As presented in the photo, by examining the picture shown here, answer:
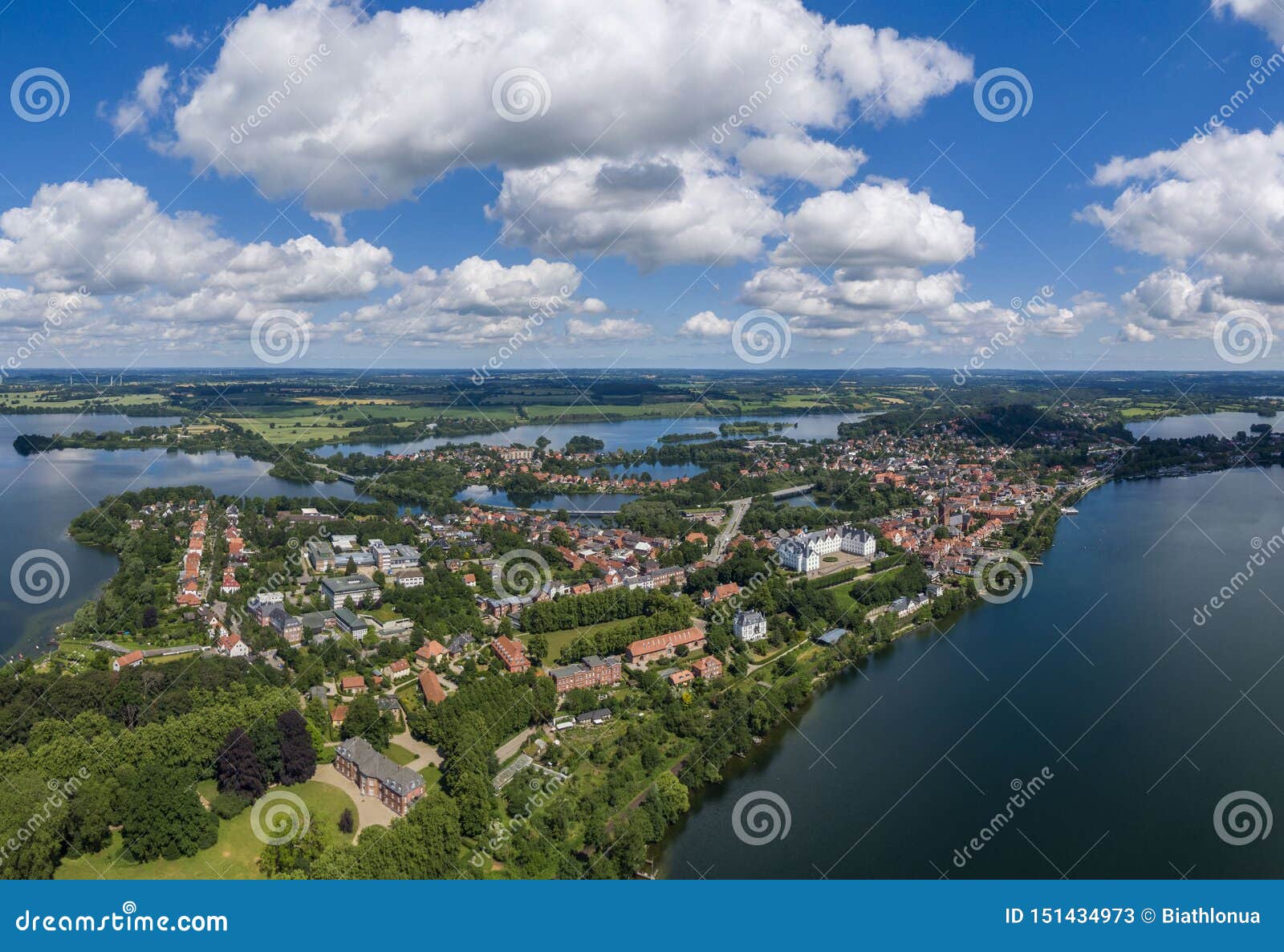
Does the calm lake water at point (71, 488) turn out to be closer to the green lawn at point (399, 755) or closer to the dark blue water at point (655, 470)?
the green lawn at point (399, 755)

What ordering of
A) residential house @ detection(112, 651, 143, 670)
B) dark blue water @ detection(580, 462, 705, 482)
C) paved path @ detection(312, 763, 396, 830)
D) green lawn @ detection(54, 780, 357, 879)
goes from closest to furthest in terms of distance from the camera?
green lawn @ detection(54, 780, 357, 879)
paved path @ detection(312, 763, 396, 830)
residential house @ detection(112, 651, 143, 670)
dark blue water @ detection(580, 462, 705, 482)

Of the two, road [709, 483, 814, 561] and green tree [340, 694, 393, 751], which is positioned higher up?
road [709, 483, 814, 561]

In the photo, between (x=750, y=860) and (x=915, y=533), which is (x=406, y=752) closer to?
(x=750, y=860)

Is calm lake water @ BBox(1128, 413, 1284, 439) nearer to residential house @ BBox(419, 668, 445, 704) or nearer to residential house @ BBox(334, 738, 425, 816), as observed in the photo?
residential house @ BBox(419, 668, 445, 704)

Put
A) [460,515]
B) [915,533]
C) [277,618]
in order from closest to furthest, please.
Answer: [277,618] < [915,533] < [460,515]

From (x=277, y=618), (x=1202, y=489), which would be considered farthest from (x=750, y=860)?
(x=1202, y=489)

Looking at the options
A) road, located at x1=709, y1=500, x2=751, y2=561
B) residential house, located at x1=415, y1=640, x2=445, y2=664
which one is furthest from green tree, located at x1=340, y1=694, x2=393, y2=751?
road, located at x1=709, y1=500, x2=751, y2=561

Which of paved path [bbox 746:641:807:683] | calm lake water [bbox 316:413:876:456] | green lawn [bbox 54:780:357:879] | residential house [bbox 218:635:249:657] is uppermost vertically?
calm lake water [bbox 316:413:876:456]

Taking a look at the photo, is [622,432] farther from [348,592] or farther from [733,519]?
[348,592]
